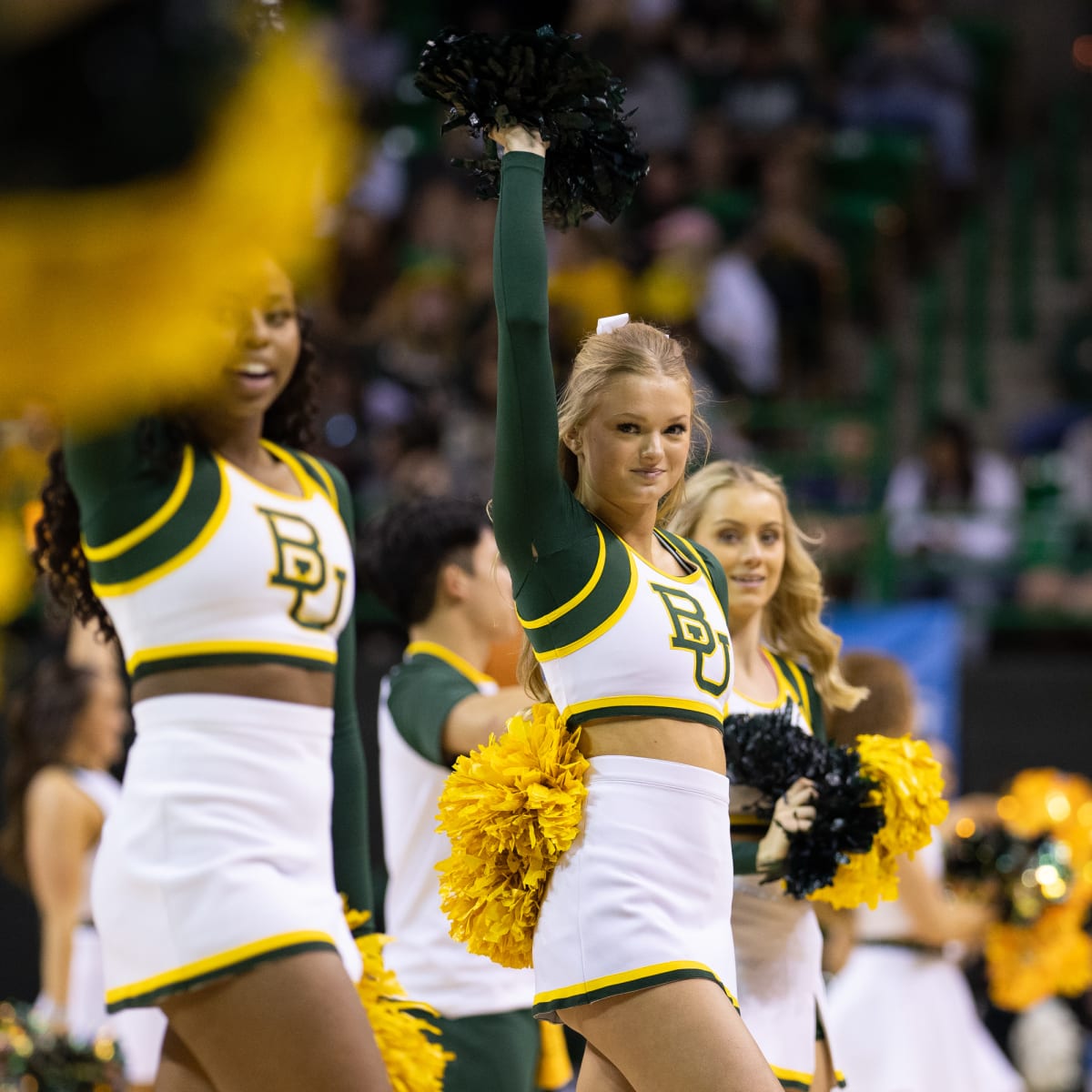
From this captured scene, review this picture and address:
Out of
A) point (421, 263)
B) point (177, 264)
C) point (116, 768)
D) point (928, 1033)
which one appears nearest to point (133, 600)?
point (177, 264)

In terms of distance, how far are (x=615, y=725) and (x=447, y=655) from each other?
3.80 feet

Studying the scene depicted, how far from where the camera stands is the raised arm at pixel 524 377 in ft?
7.85

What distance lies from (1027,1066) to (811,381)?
4433mm

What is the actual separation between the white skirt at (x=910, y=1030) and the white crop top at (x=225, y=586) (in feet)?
9.08

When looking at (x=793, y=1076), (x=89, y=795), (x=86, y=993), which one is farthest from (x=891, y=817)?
(x=86, y=993)

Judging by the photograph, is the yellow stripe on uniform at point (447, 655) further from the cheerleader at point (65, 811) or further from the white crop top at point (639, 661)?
the cheerleader at point (65, 811)

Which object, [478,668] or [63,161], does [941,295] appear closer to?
[478,668]

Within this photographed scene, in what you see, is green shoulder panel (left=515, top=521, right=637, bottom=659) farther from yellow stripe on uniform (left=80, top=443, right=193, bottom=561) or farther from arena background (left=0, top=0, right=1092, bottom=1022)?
arena background (left=0, top=0, right=1092, bottom=1022)

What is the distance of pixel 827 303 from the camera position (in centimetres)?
948

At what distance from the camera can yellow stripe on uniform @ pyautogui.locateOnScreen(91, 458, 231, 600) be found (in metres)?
2.41

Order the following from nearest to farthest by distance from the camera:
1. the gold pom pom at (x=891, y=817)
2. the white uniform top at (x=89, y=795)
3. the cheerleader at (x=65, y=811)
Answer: the gold pom pom at (x=891, y=817), the cheerleader at (x=65, y=811), the white uniform top at (x=89, y=795)

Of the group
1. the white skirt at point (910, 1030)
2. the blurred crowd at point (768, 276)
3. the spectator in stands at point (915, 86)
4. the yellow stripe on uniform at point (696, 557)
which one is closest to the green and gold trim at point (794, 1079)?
the yellow stripe on uniform at point (696, 557)

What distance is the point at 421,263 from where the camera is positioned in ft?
30.2

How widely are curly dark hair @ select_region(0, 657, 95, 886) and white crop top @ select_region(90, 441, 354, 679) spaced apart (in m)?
2.79
